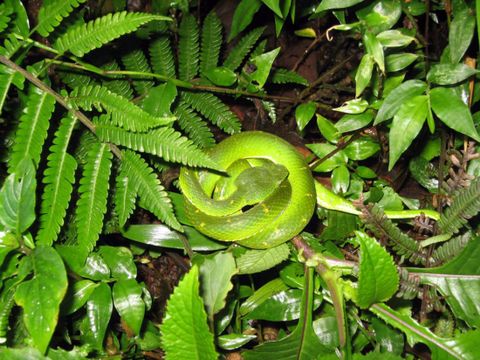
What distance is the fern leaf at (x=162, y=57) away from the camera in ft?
8.80

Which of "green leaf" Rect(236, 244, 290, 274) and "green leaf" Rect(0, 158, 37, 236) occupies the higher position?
"green leaf" Rect(0, 158, 37, 236)

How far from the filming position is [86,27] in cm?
205

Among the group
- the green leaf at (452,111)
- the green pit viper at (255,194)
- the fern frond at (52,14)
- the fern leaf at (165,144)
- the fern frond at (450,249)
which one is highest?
the fern frond at (52,14)

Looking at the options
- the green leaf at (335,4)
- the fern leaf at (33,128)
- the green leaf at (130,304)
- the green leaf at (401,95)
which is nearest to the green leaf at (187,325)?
the green leaf at (130,304)

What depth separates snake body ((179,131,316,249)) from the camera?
2203 mm

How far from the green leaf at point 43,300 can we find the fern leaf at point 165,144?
62cm

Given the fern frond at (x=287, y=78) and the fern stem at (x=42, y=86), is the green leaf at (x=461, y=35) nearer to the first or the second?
the fern frond at (x=287, y=78)

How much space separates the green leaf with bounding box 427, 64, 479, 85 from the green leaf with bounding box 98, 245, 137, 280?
1.70m

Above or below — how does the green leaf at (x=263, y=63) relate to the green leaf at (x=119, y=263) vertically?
above

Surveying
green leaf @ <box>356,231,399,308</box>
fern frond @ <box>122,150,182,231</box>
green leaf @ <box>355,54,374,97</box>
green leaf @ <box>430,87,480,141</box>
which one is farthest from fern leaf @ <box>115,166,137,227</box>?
green leaf @ <box>430,87,480,141</box>

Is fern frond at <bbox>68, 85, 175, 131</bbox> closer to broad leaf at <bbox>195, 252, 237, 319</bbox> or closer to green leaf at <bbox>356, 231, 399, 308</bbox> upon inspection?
broad leaf at <bbox>195, 252, 237, 319</bbox>

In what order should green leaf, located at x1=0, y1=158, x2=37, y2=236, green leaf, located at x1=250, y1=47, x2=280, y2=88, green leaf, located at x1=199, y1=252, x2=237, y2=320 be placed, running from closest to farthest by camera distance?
1. green leaf, located at x1=0, y1=158, x2=37, y2=236
2. green leaf, located at x1=199, y1=252, x2=237, y2=320
3. green leaf, located at x1=250, y1=47, x2=280, y2=88

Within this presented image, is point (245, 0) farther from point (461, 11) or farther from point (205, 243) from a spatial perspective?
point (205, 243)

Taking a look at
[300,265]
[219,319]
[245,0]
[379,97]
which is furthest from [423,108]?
[219,319]
